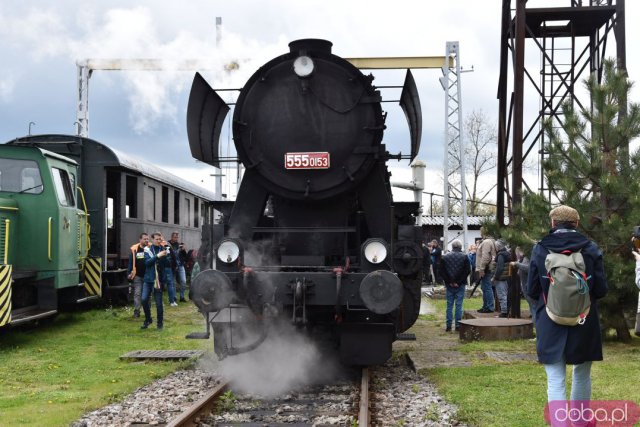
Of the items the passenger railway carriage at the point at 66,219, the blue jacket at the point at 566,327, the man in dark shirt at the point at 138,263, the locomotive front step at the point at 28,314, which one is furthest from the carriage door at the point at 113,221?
the blue jacket at the point at 566,327

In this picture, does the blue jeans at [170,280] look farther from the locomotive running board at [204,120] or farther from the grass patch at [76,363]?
the locomotive running board at [204,120]

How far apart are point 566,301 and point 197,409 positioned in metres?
3.09

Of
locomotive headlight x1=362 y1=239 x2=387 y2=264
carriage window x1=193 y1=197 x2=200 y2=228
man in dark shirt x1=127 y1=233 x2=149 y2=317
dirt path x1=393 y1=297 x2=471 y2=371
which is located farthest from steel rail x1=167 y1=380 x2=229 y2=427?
carriage window x1=193 y1=197 x2=200 y2=228

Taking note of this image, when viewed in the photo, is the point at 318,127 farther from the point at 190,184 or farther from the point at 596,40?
the point at 190,184

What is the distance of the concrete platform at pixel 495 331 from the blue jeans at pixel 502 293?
2658 millimetres

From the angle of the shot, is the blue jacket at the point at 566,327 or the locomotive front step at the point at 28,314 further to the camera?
the locomotive front step at the point at 28,314

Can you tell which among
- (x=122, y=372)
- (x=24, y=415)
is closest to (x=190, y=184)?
(x=122, y=372)

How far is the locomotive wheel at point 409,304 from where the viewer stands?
735 cm

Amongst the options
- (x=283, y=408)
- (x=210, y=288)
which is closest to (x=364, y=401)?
(x=283, y=408)

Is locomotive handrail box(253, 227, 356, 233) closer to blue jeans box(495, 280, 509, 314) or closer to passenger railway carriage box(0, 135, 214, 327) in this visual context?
passenger railway carriage box(0, 135, 214, 327)

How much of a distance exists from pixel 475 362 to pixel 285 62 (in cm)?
416

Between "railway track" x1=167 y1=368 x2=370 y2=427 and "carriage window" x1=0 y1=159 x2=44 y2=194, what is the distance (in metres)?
5.25

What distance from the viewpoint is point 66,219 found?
10.9 metres

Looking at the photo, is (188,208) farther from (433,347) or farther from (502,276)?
(433,347)
